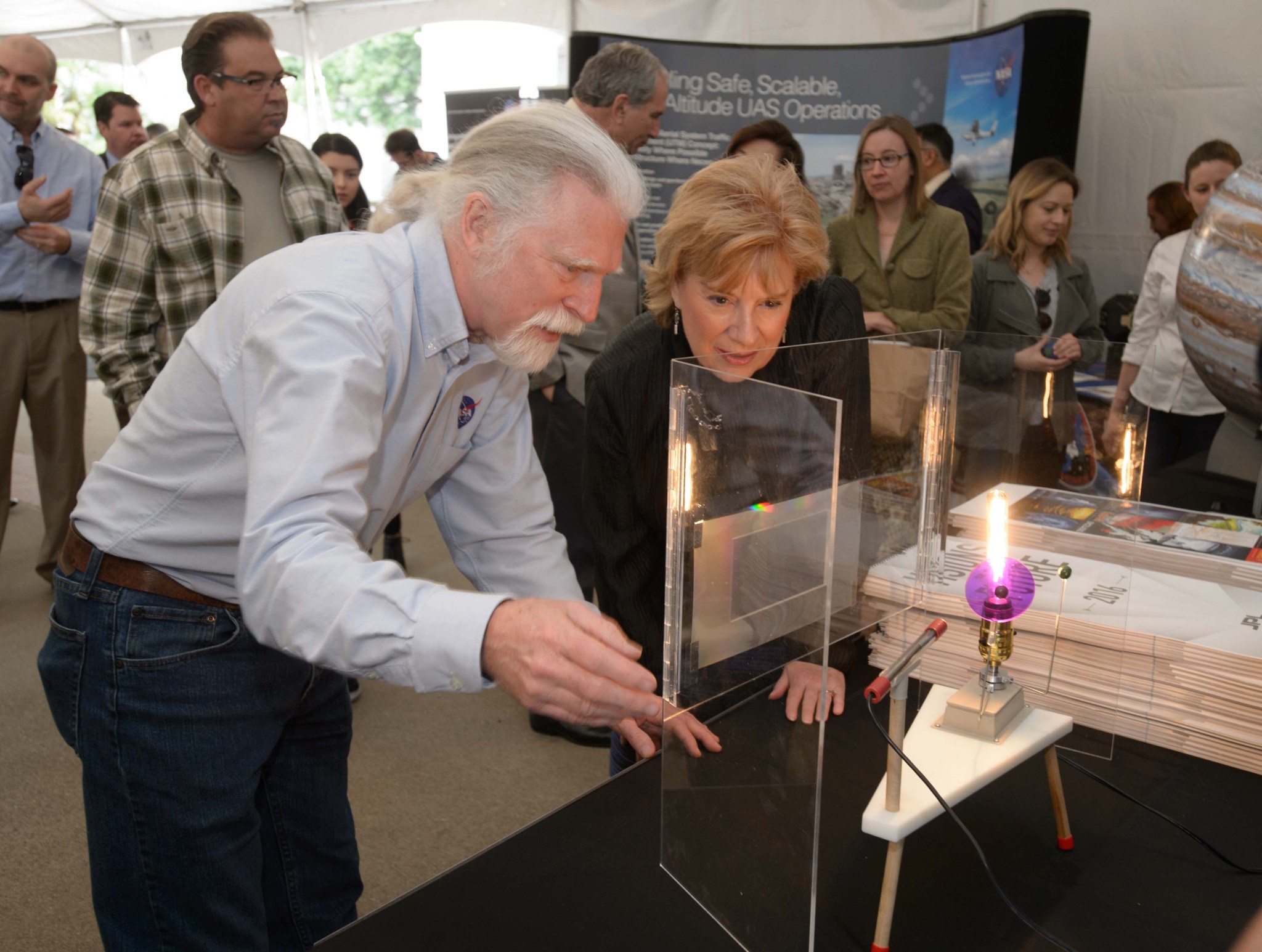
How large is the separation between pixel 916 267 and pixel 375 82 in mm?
5784

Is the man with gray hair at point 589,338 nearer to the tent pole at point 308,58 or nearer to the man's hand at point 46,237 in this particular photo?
the man's hand at point 46,237

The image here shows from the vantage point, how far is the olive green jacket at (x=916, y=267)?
2.88 m

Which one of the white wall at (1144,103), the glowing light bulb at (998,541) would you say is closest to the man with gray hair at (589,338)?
the glowing light bulb at (998,541)

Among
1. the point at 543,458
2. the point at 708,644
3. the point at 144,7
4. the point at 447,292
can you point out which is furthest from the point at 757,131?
the point at 144,7

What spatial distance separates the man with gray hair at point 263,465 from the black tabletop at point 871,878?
18 cm

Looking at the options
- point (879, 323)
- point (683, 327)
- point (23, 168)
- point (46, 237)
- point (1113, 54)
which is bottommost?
point (879, 323)

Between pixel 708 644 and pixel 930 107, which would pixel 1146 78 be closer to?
pixel 930 107

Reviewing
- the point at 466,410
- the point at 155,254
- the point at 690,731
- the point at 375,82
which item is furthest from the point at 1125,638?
the point at 375,82

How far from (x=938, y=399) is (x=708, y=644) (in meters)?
0.49

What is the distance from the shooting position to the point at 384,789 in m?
2.52

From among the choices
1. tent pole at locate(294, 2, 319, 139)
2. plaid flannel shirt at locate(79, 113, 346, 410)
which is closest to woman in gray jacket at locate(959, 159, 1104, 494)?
plaid flannel shirt at locate(79, 113, 346, 410)

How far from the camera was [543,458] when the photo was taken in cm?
308

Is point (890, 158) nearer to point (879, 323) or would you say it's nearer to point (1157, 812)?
point (879, 323)

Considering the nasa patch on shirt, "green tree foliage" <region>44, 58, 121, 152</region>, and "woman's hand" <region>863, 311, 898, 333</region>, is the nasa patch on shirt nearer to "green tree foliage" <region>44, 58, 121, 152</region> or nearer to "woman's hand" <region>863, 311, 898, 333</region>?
"woman's hand" <region>863, 311, 898, 333</region>
